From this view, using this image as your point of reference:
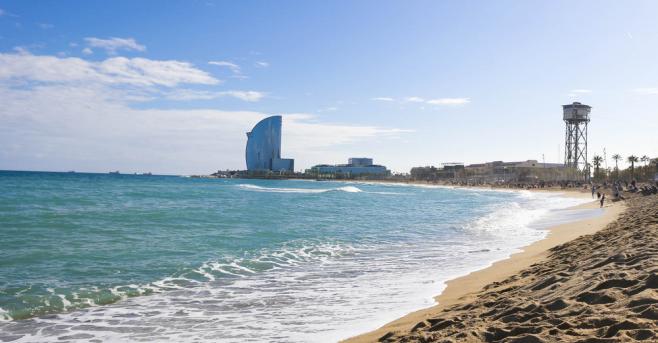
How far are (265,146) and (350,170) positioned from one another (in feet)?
116

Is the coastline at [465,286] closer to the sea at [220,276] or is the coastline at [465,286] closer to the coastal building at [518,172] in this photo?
the sea at [220,276]

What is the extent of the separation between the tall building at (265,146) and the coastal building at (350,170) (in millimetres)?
20569

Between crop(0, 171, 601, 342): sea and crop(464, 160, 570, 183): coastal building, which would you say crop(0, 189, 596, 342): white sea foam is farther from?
crop(464, 160, 570, 183): coastal building

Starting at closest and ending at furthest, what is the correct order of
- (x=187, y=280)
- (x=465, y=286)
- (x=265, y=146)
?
1. (x=465, y=286)
2. (x=187, y=280)
3. (x=265, y=146)

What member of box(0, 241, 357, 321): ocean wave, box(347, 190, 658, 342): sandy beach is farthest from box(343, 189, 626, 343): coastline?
box(0, 241, 357, 321): ocean wave

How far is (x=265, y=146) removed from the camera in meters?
145

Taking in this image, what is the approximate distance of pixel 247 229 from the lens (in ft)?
47.6

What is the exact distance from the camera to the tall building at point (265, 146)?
136875mm

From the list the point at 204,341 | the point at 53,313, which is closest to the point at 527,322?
the point at 204,341

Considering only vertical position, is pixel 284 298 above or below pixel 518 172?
below

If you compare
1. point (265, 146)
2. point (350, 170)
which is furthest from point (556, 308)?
point (350, 170)

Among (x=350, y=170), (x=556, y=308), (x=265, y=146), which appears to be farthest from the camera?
(x=350, y=170)

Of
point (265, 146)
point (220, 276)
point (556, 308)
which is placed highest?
point (265, 146)

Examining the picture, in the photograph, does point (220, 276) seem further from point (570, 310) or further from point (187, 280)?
point (570, 310)
